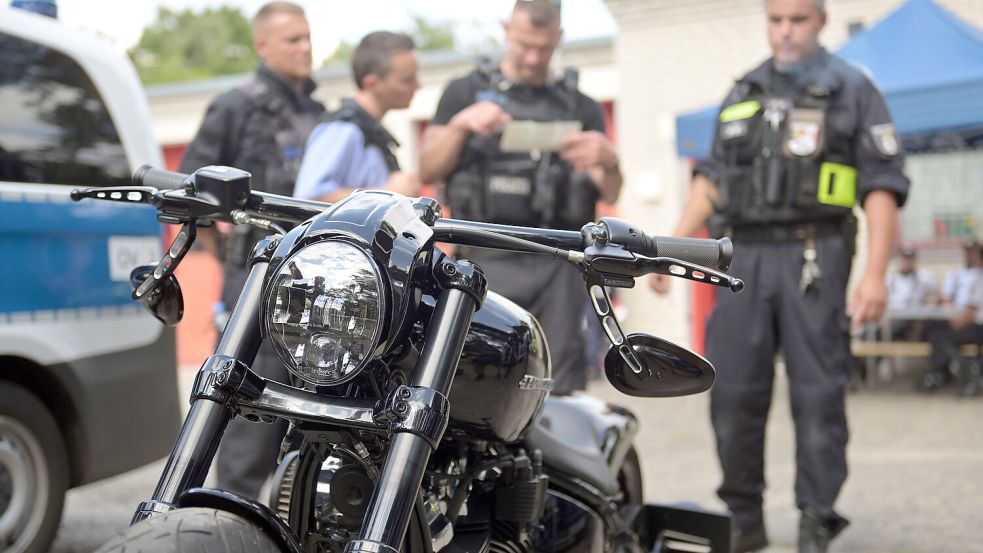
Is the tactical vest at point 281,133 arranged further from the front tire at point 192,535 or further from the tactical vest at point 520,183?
the front tire at point 192,535

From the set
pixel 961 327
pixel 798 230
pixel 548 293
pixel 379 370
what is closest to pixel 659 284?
pixel 548 293

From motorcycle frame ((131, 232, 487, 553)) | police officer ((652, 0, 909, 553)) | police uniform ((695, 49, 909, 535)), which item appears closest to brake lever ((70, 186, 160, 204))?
motorcycle frame ((131, 232, 487, 553))

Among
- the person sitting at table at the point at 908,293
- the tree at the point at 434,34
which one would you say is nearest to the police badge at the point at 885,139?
the person sitting at table at the point at 908,293

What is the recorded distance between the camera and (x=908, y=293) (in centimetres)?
1073

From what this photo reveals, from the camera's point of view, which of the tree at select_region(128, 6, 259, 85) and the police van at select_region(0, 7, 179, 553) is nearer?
the police van at select_region(0, 7, 179, 553)

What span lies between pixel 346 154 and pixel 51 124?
108cm

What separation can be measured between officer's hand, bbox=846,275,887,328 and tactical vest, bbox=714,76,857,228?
0.25m

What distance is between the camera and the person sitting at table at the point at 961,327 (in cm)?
975

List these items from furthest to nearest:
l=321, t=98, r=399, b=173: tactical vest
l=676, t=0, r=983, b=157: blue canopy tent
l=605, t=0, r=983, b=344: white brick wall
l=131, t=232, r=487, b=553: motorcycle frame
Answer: l=605, t=0, r=983, b=344: white brick wall < l=676, t=0, r=983, b=157: blue canopy tent < l=321, t=98, r=399, b=173: tactical vest < l=131, t=232, r=487, b=553: motorcycle frame

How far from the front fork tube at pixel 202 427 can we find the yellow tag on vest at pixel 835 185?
2.57m

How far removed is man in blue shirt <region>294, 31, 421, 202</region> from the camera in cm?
378

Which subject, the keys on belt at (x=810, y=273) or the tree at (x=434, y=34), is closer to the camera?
the keys on belt at (x=810, y=273)

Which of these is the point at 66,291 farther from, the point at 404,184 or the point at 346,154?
the point at 404,184

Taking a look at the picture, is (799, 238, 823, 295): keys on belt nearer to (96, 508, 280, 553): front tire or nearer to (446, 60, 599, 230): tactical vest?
(446, 60, 599, 230): tactical vest
